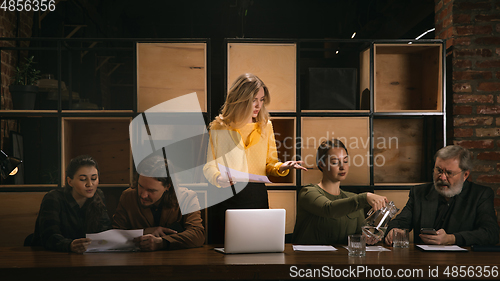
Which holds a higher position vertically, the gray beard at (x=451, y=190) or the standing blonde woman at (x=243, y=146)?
the standing blonde woman at (x=243, y=146)

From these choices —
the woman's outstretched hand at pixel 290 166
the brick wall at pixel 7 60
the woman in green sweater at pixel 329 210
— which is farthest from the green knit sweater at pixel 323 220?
the brick wall at pixel 7 60

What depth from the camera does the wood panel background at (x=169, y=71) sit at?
2996 millimetres

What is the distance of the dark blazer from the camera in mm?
2307

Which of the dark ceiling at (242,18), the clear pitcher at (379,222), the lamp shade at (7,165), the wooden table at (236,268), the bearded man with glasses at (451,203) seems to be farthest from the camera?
the dark ceiling at (242,18)

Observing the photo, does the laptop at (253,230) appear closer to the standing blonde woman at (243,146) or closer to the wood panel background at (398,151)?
the standing blonde woman at (243,146)

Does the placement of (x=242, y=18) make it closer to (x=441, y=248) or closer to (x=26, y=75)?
(x=26, y=75)

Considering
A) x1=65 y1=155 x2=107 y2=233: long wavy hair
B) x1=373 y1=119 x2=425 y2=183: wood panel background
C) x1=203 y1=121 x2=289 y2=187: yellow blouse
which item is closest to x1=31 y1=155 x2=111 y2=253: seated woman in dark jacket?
x1=65 y1=155 x2=107 y2=233: long wavy hair

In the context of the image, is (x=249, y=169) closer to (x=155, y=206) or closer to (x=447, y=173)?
(x=155, y=206)

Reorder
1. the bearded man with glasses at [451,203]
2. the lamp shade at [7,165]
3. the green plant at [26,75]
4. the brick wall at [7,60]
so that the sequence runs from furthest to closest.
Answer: the brick wall at [7,60]
the green plant at [26,75]
the bearded man with glasses at [451,203]
the lamp shade at [7,165]

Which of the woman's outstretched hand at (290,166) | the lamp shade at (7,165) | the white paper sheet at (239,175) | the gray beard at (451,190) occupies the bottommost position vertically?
the gray beard at (451,190)

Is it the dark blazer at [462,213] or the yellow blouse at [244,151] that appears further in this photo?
the yellow blouse at [244,151]

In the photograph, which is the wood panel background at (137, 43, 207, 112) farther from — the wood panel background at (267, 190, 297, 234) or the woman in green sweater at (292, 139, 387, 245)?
the woman in green sweater at (292, 139, 387, 245)

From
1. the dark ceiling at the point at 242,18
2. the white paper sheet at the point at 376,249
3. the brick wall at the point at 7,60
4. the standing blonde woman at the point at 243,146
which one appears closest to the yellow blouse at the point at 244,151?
the standing blonde woman at the point at 243,146

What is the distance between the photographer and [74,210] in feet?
7.56
